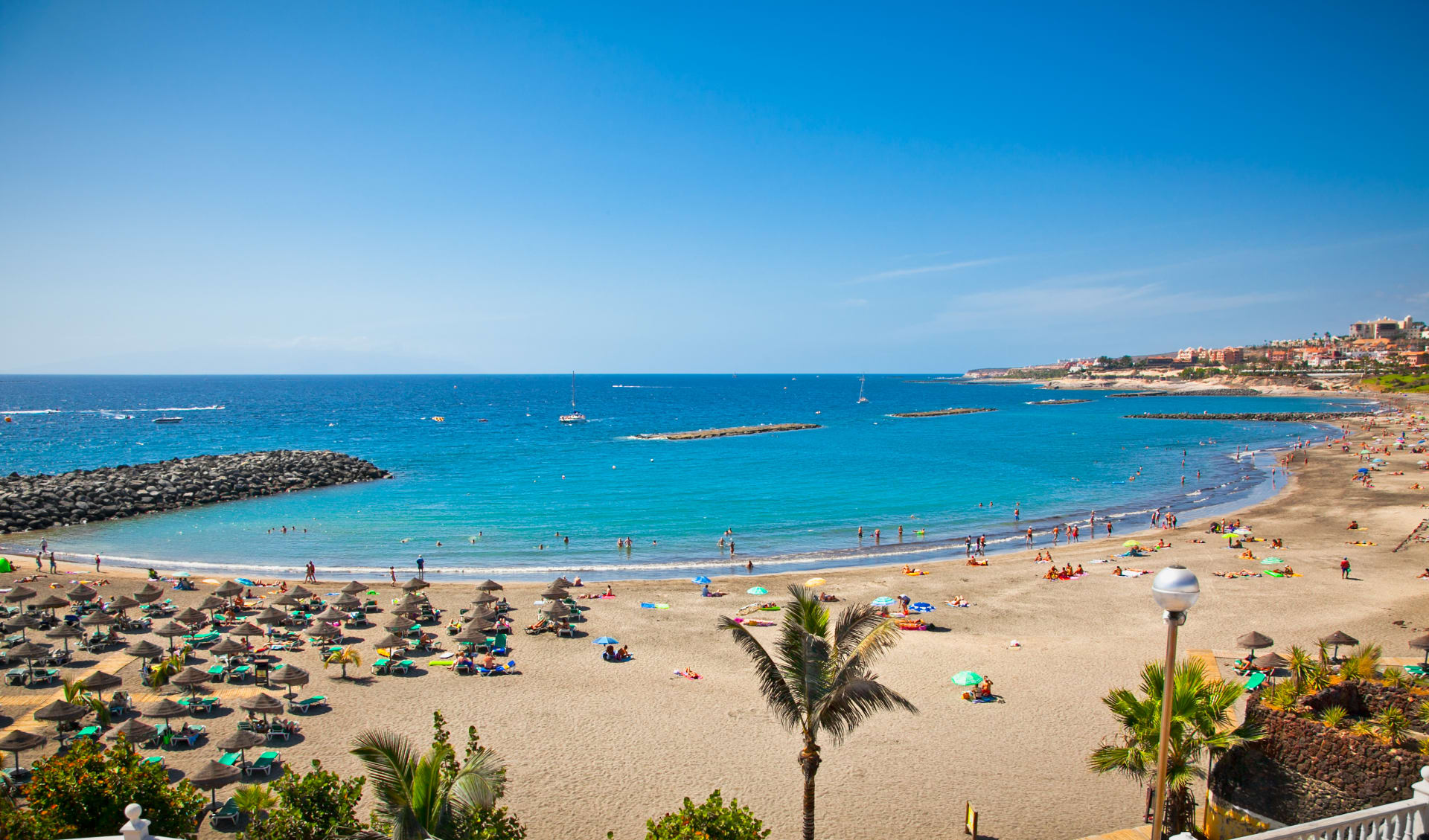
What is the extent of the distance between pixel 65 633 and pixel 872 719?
2487 centimetres

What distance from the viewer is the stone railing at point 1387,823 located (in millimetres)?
6992

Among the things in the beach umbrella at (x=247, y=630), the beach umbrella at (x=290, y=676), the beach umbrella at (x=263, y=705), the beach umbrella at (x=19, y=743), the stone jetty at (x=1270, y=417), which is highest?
the stone jetty at (x=1270, y=417)

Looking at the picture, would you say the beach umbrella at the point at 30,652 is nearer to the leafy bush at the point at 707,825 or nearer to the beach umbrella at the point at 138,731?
the beach umbrella at the point at 138,731

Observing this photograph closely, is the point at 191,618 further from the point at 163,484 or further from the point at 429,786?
the point at 163,484

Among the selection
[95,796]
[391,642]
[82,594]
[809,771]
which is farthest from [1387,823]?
[82,594]

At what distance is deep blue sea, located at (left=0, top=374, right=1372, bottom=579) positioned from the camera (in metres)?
41.8

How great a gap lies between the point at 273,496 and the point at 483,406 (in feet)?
369

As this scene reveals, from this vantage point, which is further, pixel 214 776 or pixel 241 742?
pixel 241 742

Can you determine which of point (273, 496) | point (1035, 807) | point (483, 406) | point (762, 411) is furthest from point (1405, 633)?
point (483, 406)

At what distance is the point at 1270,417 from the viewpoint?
117 metres

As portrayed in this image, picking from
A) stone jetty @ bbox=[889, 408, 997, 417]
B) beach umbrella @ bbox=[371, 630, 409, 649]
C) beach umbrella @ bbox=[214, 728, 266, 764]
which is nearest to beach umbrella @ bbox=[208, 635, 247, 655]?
beach umbrella @ bbox=[371, 630, 409, 649]

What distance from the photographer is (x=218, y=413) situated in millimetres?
144375

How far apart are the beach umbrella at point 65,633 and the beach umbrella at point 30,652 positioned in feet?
3.83

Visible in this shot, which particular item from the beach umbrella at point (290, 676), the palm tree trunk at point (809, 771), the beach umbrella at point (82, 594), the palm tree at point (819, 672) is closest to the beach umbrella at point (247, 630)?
the beach umbrella at point (290, 676)
